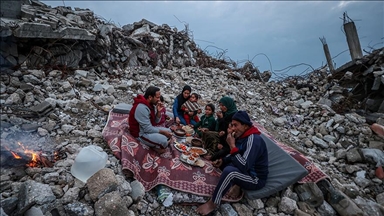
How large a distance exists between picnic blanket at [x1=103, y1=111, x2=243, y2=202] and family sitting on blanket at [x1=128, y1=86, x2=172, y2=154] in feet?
0.28

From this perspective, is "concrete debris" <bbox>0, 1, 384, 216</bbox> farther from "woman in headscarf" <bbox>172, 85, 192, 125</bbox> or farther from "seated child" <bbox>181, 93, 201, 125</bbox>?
"seated child" <bbox>181, 93, 201, 125</bbox>

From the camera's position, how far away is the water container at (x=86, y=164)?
223cm

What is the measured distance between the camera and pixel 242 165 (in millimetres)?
2344

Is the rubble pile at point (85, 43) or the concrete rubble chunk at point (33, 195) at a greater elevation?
the rubble pile at point (85, 43)

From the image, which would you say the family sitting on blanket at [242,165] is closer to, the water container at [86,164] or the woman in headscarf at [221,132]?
the woman in headscarf at [221,132]

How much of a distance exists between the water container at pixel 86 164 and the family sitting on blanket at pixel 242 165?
1.20 metres

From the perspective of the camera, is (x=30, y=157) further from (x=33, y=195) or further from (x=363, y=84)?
(x=363, y=84)

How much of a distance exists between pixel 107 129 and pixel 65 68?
242 cm

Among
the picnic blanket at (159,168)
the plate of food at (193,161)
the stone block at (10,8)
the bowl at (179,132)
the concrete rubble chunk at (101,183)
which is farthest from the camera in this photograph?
the stone block at (10,8)

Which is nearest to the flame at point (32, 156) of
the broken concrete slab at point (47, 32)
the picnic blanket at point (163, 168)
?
the picnic blanket at point (163, 168)

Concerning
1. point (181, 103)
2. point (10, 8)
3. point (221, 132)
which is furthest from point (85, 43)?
point (221, 132)

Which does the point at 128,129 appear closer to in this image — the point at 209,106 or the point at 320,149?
the point at 209,106

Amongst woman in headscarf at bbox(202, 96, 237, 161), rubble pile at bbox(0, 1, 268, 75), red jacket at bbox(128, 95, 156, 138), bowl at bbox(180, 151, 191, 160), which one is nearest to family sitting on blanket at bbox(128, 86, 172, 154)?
red jacket at bbox(128, 95, 156, 138)

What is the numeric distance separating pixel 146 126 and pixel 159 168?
57 centimetres
